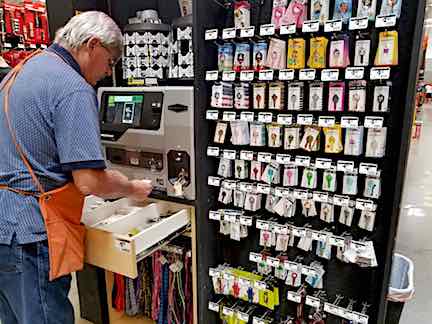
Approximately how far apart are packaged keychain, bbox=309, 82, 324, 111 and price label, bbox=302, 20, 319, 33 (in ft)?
0.79

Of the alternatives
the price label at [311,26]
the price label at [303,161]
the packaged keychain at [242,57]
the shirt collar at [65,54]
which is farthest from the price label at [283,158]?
the shirt collar at [65,54]

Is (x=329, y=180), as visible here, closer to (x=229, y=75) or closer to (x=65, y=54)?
(x=229, y=75)

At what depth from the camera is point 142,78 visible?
85.0 inches

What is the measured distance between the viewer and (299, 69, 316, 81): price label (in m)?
1.55

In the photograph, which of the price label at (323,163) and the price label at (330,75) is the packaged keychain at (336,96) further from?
the price label at (323,163)

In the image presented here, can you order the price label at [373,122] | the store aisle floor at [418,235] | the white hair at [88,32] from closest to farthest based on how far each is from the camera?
the white hair at [88,32] → the price label at [373,122] → the store aisle floor at [418,235]

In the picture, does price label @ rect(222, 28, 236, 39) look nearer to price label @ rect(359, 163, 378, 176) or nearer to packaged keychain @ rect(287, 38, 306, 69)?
packaged keychain @ rect(287, 38, 306, 69)

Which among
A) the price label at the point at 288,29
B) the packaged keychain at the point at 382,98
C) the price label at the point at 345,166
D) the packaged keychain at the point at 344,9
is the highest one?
the packaged keychain at the point at 344,9

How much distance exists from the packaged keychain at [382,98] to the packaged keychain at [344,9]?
323 mm

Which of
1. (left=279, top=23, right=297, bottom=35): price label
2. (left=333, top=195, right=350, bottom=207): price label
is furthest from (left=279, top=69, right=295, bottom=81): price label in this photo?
(left=333, top=195, right=350, bottom=207): price label

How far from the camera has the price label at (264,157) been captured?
5.72 feet

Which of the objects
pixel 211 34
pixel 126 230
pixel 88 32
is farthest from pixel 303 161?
pixel 88 32

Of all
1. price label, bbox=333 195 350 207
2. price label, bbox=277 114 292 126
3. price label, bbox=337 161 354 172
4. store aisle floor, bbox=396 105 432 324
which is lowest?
store aisle floor, bbox=396 105 432 324

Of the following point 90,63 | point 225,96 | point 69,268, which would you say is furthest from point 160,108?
point 69,268
